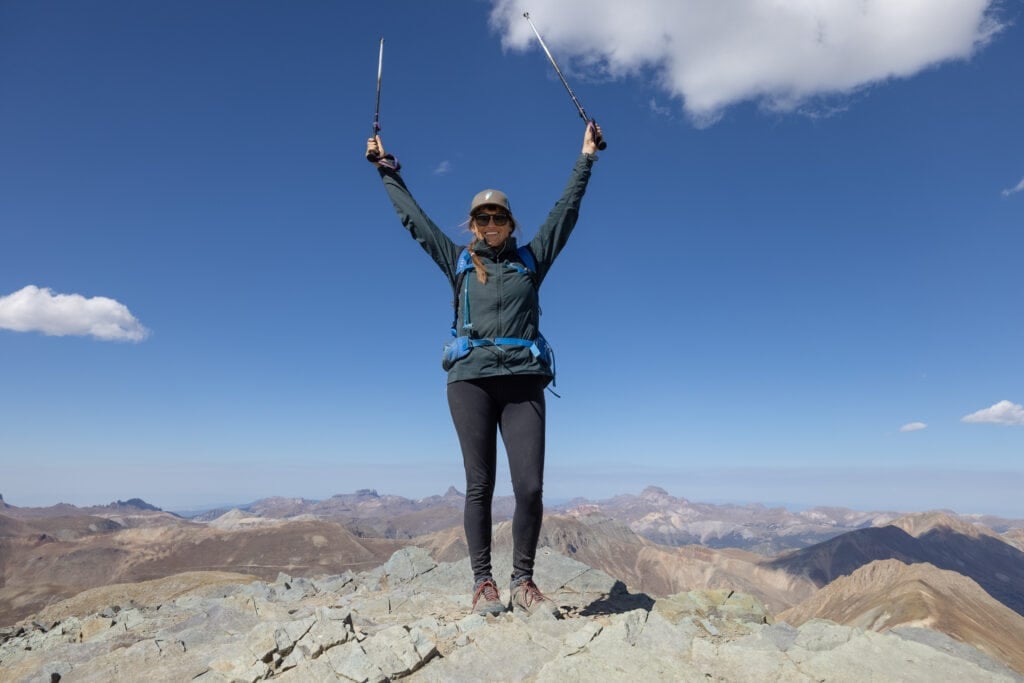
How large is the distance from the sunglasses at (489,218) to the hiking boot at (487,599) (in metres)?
3.24

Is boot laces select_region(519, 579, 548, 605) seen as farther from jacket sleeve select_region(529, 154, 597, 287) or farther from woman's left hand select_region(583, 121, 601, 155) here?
woman's left hand select_region(583, 121, 601, 155)

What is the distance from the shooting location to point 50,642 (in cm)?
904

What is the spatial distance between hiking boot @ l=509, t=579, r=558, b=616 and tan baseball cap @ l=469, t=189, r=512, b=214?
333cm

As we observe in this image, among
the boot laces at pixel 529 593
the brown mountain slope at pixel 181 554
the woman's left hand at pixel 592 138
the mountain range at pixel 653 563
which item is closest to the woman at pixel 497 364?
the boot laces at pixel 529 593

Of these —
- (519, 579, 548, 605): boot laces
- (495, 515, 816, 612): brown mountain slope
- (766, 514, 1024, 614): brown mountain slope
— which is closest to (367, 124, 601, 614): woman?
(519, 579, 548, 605): boot laces

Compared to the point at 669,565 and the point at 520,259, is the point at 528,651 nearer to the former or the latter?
the point at 520,259

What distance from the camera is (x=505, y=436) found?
15.5 ft

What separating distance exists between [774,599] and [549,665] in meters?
175

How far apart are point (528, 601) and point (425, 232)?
135 inches

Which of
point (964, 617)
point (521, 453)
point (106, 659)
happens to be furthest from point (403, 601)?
point (964, 617)

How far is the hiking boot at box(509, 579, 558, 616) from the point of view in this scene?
485cm

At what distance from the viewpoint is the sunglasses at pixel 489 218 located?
4.97 metres

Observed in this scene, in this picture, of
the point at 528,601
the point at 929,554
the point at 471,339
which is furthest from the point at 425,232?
the point at 929,554

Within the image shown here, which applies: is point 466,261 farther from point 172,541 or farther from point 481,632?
point 172,541
